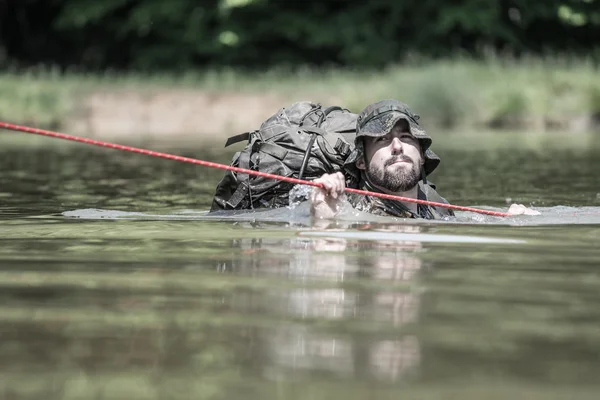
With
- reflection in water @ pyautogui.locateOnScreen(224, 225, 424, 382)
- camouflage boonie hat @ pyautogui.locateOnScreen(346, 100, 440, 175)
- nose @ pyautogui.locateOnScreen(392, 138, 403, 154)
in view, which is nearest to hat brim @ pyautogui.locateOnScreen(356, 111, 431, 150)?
camouflage boonie hat @ pyautogui.locateOnScreen(346, 100, 440, 175)

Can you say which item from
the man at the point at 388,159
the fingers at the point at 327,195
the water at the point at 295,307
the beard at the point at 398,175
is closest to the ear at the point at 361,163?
the man at the point at 388,159

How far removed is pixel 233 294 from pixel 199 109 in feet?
74.2

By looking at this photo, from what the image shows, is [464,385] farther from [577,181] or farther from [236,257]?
[577,181]

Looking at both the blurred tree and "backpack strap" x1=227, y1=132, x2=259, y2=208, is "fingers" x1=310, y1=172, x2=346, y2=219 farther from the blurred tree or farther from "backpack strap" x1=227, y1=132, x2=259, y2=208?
the blurred tree

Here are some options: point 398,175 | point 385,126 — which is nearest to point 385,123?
point 385,126

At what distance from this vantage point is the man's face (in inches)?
319

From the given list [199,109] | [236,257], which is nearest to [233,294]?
[236,257]

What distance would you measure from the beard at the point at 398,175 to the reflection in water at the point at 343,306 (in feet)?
4.77

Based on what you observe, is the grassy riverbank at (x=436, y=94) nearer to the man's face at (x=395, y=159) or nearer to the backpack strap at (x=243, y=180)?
the backpack strap at (x=243, y=180)

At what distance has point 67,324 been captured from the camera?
166 inches

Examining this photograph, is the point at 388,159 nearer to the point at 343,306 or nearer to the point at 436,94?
the point at 343,306

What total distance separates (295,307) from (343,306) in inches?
6.6

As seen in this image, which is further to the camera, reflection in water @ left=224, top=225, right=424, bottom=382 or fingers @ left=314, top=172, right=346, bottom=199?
fingers @ left=314, top=172, right=346, bottom=199

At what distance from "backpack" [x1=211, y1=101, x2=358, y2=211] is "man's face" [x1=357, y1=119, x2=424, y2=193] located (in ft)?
1.08
